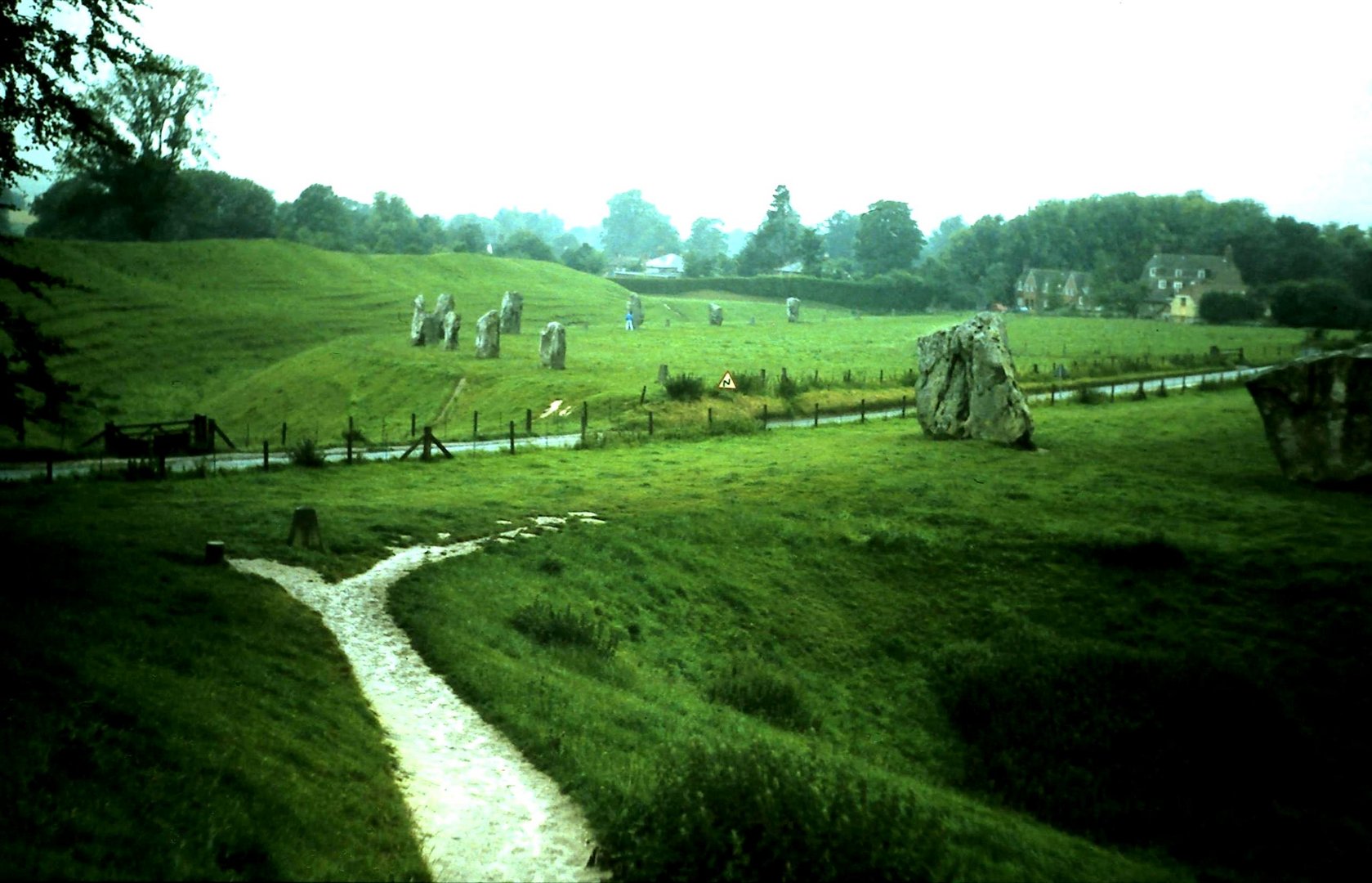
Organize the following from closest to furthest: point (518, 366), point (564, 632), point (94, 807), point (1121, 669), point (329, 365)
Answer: point (94, 807), point (564, 632), point (1121, 669), point (518, 366), point (329, 365)

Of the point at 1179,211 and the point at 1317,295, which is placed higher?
the point at 1179,211

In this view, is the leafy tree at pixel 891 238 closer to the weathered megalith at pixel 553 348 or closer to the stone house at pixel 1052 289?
the stone house at pixel 1052 289

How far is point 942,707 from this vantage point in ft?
79.9

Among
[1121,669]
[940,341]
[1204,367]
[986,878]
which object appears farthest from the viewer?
[1204,367]

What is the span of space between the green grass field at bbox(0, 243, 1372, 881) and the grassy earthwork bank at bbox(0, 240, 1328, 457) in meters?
16.3

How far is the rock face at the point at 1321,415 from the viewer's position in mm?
36000

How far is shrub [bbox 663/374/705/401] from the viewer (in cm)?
5725

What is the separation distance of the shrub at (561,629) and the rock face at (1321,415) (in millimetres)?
27451

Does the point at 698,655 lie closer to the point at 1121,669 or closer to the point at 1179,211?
the point at 1121,669

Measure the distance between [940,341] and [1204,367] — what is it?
4157 cm

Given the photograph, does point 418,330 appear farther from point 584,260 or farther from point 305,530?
point 584,260

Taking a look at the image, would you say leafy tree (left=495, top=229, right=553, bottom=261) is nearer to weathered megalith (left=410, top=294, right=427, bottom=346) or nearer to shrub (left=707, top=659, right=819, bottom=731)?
weathered megalith (left=410, top=294, right=427, bottom=346)

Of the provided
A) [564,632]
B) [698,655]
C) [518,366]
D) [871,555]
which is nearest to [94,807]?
[564,632]

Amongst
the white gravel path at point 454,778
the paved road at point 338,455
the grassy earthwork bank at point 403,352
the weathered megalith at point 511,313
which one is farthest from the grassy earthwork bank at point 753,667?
the weathered megalith at point 511,313
